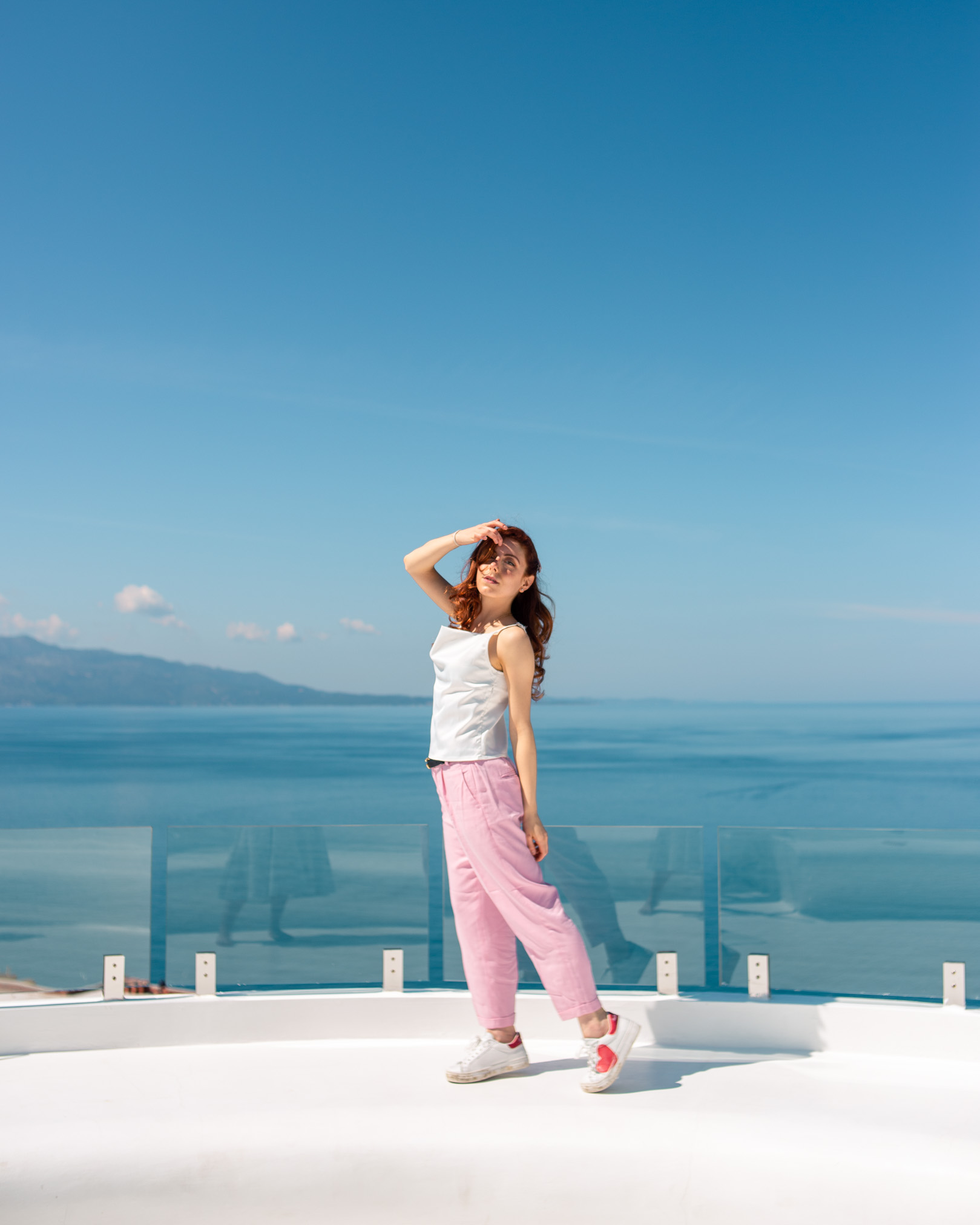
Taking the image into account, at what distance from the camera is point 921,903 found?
3.01 m

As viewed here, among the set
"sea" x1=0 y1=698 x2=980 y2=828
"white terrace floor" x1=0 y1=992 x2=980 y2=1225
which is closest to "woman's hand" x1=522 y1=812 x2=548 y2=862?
"white terrace floor" x1=0 y1=992 x2=980 y2=1225

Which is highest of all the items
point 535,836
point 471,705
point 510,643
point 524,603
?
point 524,603

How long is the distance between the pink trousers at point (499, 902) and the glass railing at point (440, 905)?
1.60ft

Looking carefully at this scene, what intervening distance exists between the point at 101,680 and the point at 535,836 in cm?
9562

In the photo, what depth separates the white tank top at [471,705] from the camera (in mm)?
2467

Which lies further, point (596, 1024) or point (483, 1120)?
point (596, 1024)

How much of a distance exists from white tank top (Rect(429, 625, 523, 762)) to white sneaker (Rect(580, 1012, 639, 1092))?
2.64 ft

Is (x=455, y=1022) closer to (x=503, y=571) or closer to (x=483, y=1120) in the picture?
(x=483, y=1120)

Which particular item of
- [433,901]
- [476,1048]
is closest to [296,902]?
[433,901]

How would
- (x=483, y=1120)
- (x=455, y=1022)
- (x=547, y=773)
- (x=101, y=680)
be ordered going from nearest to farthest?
1. (x=483, y=1120)
2. (x=455, y=1022)
3. (x=547, y=773)
4. (x=101, y=680)

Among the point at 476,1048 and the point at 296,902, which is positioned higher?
the point at 296,902

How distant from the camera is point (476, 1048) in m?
2.48

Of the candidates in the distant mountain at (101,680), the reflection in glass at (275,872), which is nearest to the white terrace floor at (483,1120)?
the reflection in glass at (275,872)

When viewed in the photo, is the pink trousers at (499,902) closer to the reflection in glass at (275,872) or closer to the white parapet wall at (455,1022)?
the white parapet wall at (455,1022)
